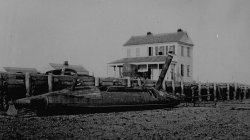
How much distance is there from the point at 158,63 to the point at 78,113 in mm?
23842

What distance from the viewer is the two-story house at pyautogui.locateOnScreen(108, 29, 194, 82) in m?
41.8

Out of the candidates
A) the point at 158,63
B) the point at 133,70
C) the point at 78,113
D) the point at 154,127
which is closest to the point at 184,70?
the point at 158,63

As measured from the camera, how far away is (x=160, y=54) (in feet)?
142

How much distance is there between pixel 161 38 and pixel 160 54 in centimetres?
211

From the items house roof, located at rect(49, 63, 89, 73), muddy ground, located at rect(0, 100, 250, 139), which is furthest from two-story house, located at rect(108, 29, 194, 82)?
muddy ground, located at rect(0, 100, 250, 139)

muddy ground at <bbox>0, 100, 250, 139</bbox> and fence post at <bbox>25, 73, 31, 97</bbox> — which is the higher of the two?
fence post at <bbox>25, 73, 31, 97</bbox>

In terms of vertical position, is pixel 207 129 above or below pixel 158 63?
→ below

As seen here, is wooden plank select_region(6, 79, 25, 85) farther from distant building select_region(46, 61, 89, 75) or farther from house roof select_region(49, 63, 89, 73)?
house roof select_region(49, 63, 89, 73)

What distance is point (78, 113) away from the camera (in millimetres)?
17453

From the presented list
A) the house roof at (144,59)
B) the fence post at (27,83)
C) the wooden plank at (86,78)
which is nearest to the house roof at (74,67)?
the house roof at (144,59)

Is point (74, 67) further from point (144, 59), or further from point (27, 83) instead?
point (27, 83)

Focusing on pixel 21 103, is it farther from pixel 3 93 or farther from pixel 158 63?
pixel 158 63

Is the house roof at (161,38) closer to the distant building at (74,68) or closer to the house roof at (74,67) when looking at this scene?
the distant building at (74,68)

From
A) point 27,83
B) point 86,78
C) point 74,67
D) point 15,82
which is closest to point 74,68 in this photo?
point 74,67
